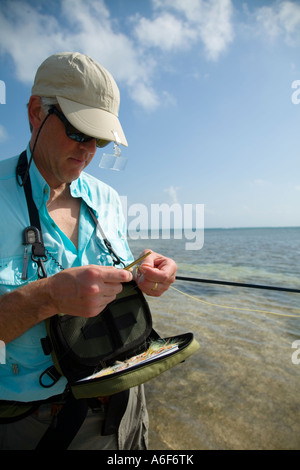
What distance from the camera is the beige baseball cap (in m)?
1.83

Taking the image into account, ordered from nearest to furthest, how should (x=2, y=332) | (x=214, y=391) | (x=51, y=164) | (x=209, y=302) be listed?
1. (x=2, y=332)
2. (x=51, y=164)
3. (x=214, y=391)
4. (x=209, y=302)

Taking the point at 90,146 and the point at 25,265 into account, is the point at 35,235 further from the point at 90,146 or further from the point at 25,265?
the point at 90,146

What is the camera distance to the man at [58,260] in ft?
4.96

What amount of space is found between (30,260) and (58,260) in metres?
0.18

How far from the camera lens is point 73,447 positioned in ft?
6.07

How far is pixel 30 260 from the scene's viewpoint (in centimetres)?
178

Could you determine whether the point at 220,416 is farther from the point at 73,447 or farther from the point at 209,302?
the point at 209,302

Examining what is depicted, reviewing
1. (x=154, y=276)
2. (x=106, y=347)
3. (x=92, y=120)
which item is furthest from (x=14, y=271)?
(x=92, y=120)

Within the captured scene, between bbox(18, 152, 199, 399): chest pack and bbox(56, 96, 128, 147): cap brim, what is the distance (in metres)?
0.48

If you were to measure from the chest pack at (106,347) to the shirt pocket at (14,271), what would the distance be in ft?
0.15

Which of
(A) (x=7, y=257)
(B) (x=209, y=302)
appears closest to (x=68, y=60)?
(A) (x=7, y=257)

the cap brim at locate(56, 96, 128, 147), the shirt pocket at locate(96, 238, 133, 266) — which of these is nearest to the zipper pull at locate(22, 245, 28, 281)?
the shirt pocket at locate(96, 238, 133, 266)

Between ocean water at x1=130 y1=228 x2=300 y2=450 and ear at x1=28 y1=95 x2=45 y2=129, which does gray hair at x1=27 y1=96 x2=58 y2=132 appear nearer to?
ear at x1=28 y1=95 x2=45 y2=129

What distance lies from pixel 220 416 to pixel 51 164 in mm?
3233
